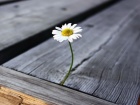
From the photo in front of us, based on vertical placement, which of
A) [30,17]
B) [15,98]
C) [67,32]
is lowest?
[15,98]

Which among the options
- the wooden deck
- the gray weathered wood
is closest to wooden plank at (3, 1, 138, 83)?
the wooden deck

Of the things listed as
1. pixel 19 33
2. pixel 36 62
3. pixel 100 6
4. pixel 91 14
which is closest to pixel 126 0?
pixel 100 6

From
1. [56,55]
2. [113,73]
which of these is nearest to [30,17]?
[56,55]

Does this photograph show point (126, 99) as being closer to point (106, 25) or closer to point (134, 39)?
point (134, 39)

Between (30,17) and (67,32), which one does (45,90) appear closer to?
(67,32)

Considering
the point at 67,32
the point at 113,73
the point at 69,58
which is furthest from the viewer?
the point at 69,58

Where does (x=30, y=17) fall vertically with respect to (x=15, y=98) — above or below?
above
